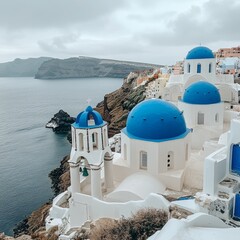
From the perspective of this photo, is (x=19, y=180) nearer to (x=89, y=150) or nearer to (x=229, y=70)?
(x=89, y=150)

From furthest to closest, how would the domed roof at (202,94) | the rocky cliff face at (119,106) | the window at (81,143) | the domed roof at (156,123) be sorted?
the rocky cliff face at (119,106) < the domed roof at (202,94) < the domed roof at (156,123) < the window at (81,143)

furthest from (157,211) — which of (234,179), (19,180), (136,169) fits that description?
(19,180)

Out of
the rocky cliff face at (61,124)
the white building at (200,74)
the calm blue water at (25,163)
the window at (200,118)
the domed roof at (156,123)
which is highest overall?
the white building at (200,74)

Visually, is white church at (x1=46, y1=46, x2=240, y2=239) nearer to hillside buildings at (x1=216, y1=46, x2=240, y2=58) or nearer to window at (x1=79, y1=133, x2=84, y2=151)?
window at (x1=79, y1=133, x2=84, y2=151)

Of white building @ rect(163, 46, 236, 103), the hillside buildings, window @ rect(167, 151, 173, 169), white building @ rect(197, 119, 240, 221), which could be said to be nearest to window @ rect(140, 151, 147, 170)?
window @ rect(167, 151, 173, 169)

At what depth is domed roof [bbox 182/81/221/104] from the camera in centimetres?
2120

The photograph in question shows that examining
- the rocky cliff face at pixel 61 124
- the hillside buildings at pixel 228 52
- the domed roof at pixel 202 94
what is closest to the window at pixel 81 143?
the domed roof at pixel 202 94

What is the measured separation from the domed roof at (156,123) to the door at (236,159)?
4248mm

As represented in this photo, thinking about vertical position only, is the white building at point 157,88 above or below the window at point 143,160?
above

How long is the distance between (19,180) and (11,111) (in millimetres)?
58649

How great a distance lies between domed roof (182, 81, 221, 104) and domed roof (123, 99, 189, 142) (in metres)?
6.47

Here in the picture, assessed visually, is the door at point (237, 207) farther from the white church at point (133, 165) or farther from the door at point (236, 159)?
the door at point (236, 159)

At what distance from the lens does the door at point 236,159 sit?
35.2 feet

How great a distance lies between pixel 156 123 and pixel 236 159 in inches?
192
